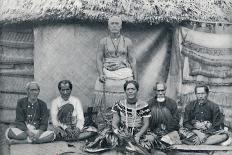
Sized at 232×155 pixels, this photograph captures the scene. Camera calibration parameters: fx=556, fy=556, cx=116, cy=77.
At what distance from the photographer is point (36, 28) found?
7281 mm

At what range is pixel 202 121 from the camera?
6.55m

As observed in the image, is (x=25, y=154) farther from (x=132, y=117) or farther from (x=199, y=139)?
(x=199, y=139)

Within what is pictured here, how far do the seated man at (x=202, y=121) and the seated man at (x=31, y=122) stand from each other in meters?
1.58

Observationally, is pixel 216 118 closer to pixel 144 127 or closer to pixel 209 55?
pixel 144 127

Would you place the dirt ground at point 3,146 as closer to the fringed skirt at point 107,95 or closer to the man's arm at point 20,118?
the man's arm at point 20,118

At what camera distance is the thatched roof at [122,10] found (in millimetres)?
6953

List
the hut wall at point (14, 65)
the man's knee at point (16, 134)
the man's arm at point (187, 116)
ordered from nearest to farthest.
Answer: the man's knee at point (16, 134)
the man's arm at point (187, 116)
the hut wall at point (14, 65)

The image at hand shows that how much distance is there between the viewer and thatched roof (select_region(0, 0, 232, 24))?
22.8 feet

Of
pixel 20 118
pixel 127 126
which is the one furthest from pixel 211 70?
pixel 20 118

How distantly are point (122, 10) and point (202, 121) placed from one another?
172cm

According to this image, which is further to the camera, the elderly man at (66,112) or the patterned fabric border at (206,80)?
the patterned fabric border at (206,80)

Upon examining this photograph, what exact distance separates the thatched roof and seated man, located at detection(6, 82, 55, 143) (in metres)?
1.12

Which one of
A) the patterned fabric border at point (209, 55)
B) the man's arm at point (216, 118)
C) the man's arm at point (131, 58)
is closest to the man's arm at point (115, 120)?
the man's arm at point (131, 58)

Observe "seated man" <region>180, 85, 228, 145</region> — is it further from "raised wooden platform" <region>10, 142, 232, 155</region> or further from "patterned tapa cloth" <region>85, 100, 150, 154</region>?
"patterned tapa cloth" <region>85, 100, 150, 154</region>
